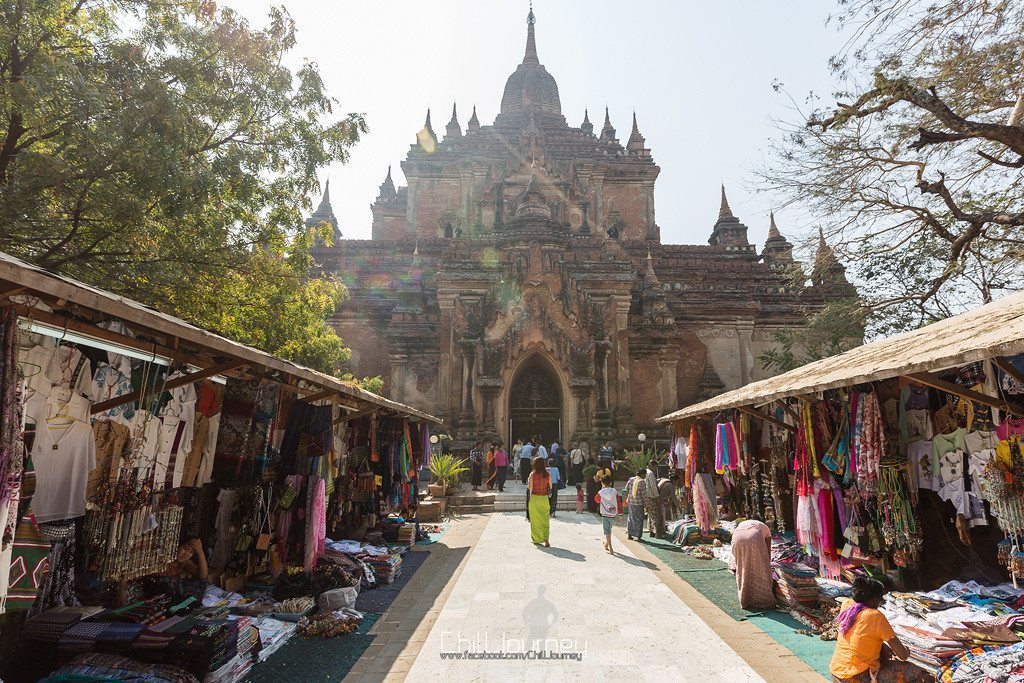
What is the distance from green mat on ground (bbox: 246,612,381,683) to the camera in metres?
4.82

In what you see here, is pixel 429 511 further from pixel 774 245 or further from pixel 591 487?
pixel 774 245

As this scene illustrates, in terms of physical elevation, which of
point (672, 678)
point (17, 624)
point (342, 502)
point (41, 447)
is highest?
point (41, 447)

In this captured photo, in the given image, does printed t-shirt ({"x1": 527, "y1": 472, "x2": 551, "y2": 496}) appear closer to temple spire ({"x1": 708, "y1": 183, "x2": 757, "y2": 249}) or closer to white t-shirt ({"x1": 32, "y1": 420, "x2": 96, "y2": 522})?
white t-shirt ({"x1": 32, "y1": 420, "x2": 96, "y2": 522})

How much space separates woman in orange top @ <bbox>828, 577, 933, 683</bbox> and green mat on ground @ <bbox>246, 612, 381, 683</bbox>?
13.0 ft

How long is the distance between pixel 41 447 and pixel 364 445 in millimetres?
5975

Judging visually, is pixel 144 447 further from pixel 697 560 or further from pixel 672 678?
pixel 697 560

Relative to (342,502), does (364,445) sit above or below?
above

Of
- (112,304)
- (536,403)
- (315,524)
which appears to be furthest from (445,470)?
(112,304)

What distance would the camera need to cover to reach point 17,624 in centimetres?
427

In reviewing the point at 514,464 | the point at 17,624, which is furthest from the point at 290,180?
the point at 514,464

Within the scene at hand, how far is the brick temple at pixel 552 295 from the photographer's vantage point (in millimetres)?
18625

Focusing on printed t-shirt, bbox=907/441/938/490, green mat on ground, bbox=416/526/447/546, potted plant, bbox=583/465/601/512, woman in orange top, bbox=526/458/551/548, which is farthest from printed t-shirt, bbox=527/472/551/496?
printed t-shirt, bbox=907/441/938/490

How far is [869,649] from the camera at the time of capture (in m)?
3.75

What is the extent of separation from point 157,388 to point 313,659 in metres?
2.90
